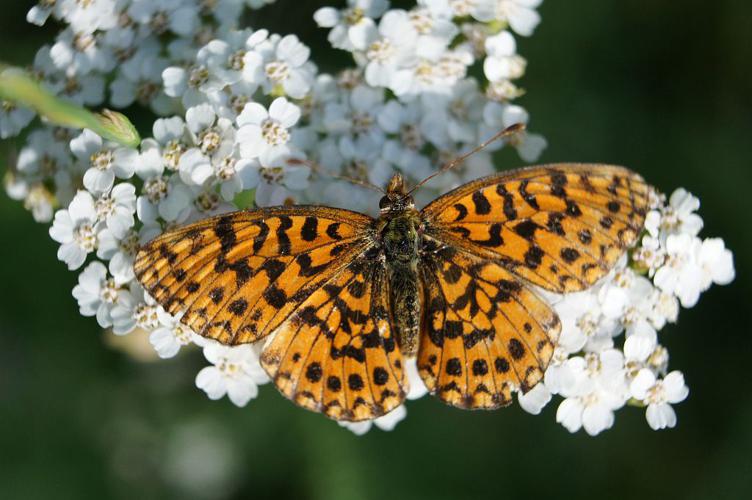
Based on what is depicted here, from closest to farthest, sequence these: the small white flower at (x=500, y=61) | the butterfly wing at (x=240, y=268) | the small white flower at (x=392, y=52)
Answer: the butterfly wing at (x=240, y=268) → the small white flower at (x=392, y=52) → the small white flower at (x=500, y=61)

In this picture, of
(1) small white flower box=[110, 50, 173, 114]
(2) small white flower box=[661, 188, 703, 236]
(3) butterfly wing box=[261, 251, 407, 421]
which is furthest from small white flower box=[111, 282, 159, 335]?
(2) small white flower box=[661, 188, 703, 236]

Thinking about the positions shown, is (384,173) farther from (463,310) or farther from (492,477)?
(492,477)

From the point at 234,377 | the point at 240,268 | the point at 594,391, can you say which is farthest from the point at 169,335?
the point at 594,391

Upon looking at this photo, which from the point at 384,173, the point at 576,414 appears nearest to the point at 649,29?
the point at 384,173

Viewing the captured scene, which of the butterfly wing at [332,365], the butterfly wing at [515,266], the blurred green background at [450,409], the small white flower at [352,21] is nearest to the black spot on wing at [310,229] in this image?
the butterfly wing at [332,365]

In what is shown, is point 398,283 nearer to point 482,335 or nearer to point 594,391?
point 482,335

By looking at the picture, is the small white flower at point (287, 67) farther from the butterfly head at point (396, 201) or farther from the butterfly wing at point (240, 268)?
the butterfly wing at point (240, 268)

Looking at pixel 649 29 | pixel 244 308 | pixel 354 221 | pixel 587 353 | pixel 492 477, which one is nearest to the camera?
pixel 244 308
